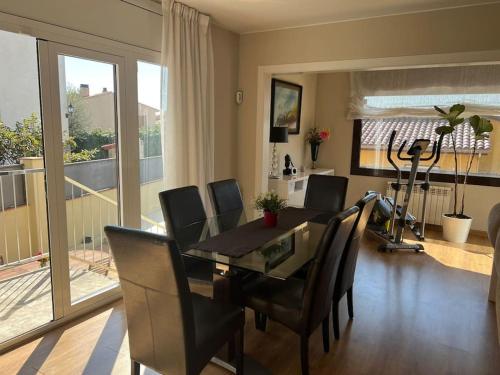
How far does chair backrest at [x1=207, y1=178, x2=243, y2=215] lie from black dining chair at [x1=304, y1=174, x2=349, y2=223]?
2.33 feet

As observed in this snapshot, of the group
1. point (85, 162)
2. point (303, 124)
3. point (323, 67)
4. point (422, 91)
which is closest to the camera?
point (85, 162)

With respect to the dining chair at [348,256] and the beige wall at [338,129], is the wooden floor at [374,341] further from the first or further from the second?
the beige wall at [338,129]

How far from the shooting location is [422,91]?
520cm

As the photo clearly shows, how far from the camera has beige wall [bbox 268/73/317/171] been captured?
5.46m

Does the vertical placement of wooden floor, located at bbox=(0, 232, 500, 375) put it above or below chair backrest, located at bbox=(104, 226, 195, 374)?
below

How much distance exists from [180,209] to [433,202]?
4244 mm

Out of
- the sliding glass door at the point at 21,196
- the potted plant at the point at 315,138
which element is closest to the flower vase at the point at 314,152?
the potted plant at the point at 315,138

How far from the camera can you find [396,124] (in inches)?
220

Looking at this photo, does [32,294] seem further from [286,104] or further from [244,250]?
→ [286,104]

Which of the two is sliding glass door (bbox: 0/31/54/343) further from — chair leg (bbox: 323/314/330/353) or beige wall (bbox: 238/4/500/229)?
beige wall (bbox: 238/4/500/229)

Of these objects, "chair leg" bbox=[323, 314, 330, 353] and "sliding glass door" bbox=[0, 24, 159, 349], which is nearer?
"chair leg" bbox=[323, 314, 330, 353]

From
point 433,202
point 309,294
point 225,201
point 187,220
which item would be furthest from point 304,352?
point 433,202

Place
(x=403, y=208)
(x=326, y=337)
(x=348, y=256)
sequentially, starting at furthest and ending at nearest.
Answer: (x=403, y=208), (x=348, y=256), (x=326, y=337)

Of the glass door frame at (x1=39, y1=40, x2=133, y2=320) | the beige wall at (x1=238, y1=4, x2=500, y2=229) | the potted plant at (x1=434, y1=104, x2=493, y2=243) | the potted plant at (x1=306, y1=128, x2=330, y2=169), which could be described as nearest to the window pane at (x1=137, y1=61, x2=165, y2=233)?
the glass door frame at (x1=39, y1=40, x2=133, y2=320)
